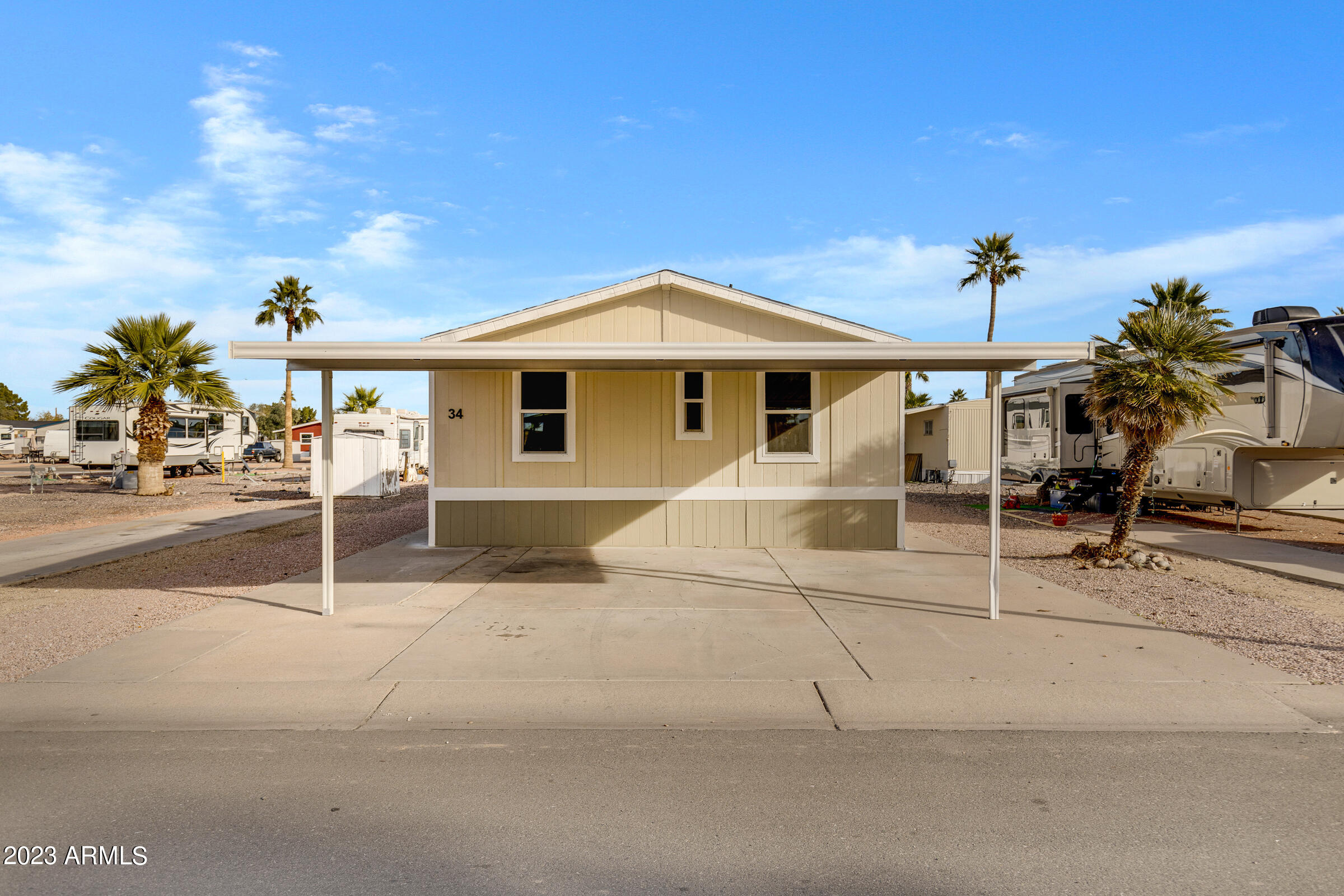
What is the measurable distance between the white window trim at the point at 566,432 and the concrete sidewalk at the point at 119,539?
5.88 metres

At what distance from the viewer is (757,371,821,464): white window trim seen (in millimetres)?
11211

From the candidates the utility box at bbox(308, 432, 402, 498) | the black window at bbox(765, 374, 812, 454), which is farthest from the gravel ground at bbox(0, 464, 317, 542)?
the black window at bbox(765, 374, 812, 454)

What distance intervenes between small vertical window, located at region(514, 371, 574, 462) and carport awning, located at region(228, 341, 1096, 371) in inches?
136

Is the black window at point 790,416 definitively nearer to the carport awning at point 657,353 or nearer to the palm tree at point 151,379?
the carport awning at point 657,353

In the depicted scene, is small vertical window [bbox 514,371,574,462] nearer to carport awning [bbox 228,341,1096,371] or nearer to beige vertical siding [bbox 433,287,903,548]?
beige vertical siding [bbox 433,287,903,548]

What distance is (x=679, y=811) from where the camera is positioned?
354 centimetres

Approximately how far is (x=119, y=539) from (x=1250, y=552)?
18.1 metres

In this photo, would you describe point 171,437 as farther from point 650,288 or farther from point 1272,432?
point 1272,432

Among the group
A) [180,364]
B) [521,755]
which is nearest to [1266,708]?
[521,755]

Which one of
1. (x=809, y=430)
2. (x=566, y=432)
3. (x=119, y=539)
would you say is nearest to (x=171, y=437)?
(x=119, y=539)

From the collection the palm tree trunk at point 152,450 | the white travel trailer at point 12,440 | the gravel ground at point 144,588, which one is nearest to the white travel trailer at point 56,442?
the white travel trailer at point 12,440

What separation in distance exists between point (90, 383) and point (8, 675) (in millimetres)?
17798

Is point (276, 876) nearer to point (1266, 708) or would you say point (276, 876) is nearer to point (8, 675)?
point (8, 675)

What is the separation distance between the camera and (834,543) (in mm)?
11336
